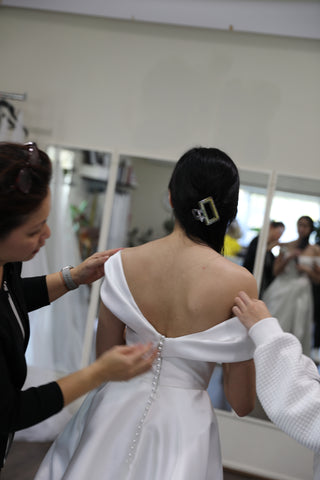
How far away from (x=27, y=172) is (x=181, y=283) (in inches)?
22.5

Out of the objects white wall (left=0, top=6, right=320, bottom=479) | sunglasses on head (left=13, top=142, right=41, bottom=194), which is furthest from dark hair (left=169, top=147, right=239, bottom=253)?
white wall (left=0, top=6, right=320, bottom=479)

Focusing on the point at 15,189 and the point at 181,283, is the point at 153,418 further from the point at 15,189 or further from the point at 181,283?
the point at 15,189

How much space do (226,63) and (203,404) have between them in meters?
2.60

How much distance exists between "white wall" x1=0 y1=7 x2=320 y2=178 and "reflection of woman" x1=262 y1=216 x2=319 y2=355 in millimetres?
504

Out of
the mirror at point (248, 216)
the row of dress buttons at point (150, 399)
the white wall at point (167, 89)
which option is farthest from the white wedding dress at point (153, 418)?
the white wall at point (167, 89)

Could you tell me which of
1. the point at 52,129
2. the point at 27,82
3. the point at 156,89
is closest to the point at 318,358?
the point at 156,89

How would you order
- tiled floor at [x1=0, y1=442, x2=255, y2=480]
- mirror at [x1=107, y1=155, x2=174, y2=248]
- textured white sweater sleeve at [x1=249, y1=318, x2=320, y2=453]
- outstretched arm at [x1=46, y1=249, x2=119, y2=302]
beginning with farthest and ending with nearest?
mirror at [x1=107, y1=155, x2=174, y2=248], tiled floor at [x1=0, y1=442, x2=255, y2=480], outstretched arm at [x1=46, y1=249, x2=119, y2=302], textured white sweater sleeve at [x1=249, y1=318, x2=320, y2=453]

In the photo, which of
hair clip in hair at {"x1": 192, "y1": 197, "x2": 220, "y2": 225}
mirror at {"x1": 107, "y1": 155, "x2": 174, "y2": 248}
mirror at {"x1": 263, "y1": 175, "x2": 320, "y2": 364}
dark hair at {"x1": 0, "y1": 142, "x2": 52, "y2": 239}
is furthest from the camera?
mirror at {"x1": 107, "y1": 155, "x2": 174, "y2": 248}

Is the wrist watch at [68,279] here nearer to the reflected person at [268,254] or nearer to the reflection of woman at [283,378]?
the reflection of woman at [283,378]

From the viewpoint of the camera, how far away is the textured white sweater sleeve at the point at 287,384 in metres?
1.24

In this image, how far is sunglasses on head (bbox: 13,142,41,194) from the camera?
1.03 m

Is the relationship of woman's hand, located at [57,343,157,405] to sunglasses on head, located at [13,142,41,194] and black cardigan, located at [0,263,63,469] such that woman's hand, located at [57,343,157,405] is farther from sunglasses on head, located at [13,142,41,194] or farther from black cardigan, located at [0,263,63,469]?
sunglasses on head, located at [13,142,41,194]

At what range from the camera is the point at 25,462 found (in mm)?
2777

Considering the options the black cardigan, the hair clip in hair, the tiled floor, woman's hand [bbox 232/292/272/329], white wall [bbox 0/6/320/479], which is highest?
white wall [bbox 0/6/320/479]
